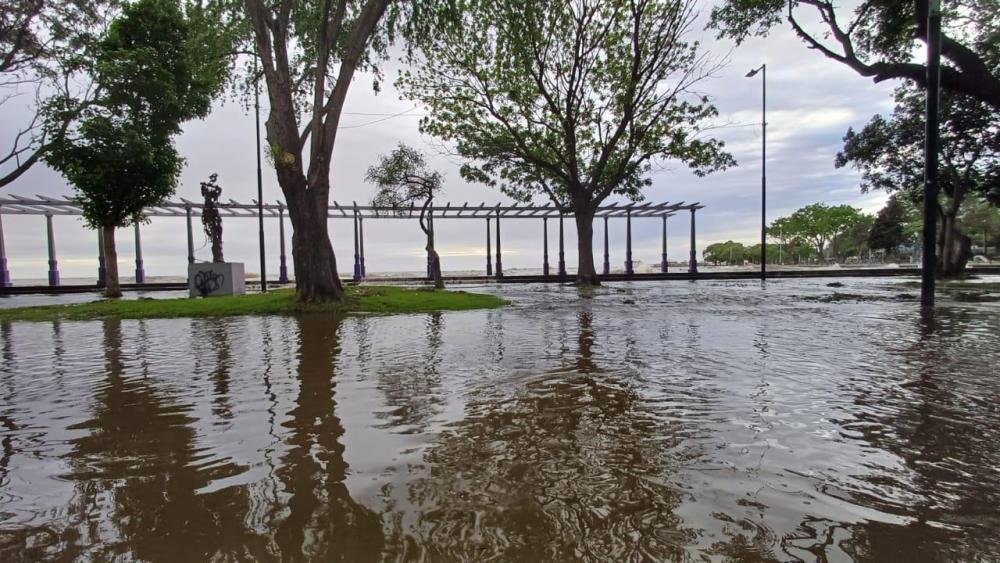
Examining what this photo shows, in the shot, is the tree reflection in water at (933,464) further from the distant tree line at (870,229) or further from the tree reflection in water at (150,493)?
the distant tree line at (870,229)

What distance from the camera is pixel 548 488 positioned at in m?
2.35

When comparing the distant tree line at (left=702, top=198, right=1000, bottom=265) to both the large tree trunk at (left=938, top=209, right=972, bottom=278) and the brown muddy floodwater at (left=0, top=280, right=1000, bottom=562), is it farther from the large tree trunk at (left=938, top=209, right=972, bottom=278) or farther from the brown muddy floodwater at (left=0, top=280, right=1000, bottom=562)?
the brown muddy floodwater at (left=0, top=280, right=1000, bottom=562)

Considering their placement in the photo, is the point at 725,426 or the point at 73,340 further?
the point at 73,340

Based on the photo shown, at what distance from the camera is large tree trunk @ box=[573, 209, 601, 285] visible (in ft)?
72.6

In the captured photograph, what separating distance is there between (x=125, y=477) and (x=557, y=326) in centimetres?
676

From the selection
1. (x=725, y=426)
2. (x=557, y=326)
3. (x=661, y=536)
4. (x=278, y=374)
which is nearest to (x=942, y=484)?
(x=725, y=426)

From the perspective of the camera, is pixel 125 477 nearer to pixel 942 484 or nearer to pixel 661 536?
pixel 661 536

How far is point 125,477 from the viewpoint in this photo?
2576 millimetres

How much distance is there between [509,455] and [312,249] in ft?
Answer: 37.2

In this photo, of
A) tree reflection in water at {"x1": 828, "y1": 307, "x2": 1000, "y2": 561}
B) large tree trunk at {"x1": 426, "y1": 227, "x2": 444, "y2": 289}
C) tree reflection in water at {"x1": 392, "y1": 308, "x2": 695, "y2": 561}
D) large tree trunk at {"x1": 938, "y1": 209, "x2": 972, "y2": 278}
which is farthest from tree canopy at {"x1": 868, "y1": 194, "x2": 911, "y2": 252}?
tree reflection in water at {"x1": 392, "y1": 308, "x2": 695, "y2": 561}

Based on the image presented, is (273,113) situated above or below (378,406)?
above

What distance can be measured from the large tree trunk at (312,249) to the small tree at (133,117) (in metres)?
6.67

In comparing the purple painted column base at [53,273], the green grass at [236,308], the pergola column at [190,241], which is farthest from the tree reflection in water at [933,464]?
the purple painted column base at [53,273]

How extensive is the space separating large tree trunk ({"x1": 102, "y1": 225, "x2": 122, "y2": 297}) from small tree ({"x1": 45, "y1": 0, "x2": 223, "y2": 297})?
0.03 metres
